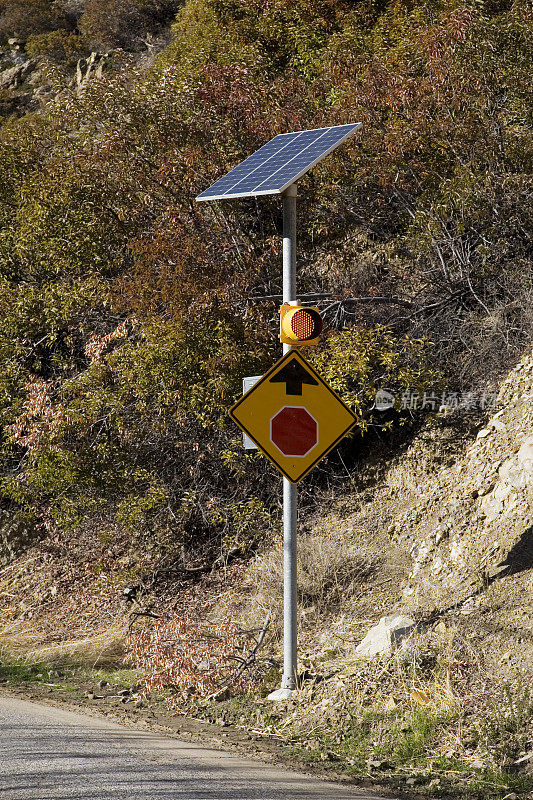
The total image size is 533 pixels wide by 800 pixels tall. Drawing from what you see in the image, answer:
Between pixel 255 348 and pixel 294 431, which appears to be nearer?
pixel 294 431

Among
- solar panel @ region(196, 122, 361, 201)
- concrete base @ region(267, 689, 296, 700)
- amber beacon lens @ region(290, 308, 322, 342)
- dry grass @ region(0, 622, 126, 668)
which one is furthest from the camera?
dry grass @ region(0, 622, 126, 668)

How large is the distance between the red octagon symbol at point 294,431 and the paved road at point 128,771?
7.56 ft

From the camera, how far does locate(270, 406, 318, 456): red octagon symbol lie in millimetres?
7012

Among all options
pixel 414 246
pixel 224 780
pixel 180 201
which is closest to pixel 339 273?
pixel 414 246

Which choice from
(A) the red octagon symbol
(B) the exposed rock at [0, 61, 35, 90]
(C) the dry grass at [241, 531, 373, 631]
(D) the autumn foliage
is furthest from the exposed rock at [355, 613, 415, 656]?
(B) the exposed rock at [0, 61, 35, 90]

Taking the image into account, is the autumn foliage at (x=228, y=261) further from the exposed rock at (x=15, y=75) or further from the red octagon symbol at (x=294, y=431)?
the exposed rock at (x=15, y=75)

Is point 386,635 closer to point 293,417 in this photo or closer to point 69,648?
point 293,417

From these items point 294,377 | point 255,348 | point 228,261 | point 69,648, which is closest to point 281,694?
point 294,377

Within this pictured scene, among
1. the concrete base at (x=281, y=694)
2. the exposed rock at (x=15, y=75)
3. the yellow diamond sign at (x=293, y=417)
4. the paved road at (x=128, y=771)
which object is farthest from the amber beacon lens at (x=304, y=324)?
the exposed rock at (x=15, y=75)

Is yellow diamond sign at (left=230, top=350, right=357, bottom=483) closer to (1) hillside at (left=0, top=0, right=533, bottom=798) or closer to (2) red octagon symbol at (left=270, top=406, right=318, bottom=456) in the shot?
(2) red octagon symbol at (left=270, top=406, right=318, bottom=456)

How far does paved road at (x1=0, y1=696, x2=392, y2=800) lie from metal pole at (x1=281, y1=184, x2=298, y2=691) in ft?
3.98

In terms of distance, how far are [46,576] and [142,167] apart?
5978mm

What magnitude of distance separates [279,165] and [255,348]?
2904 millimetres

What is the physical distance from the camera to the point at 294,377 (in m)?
7.05
